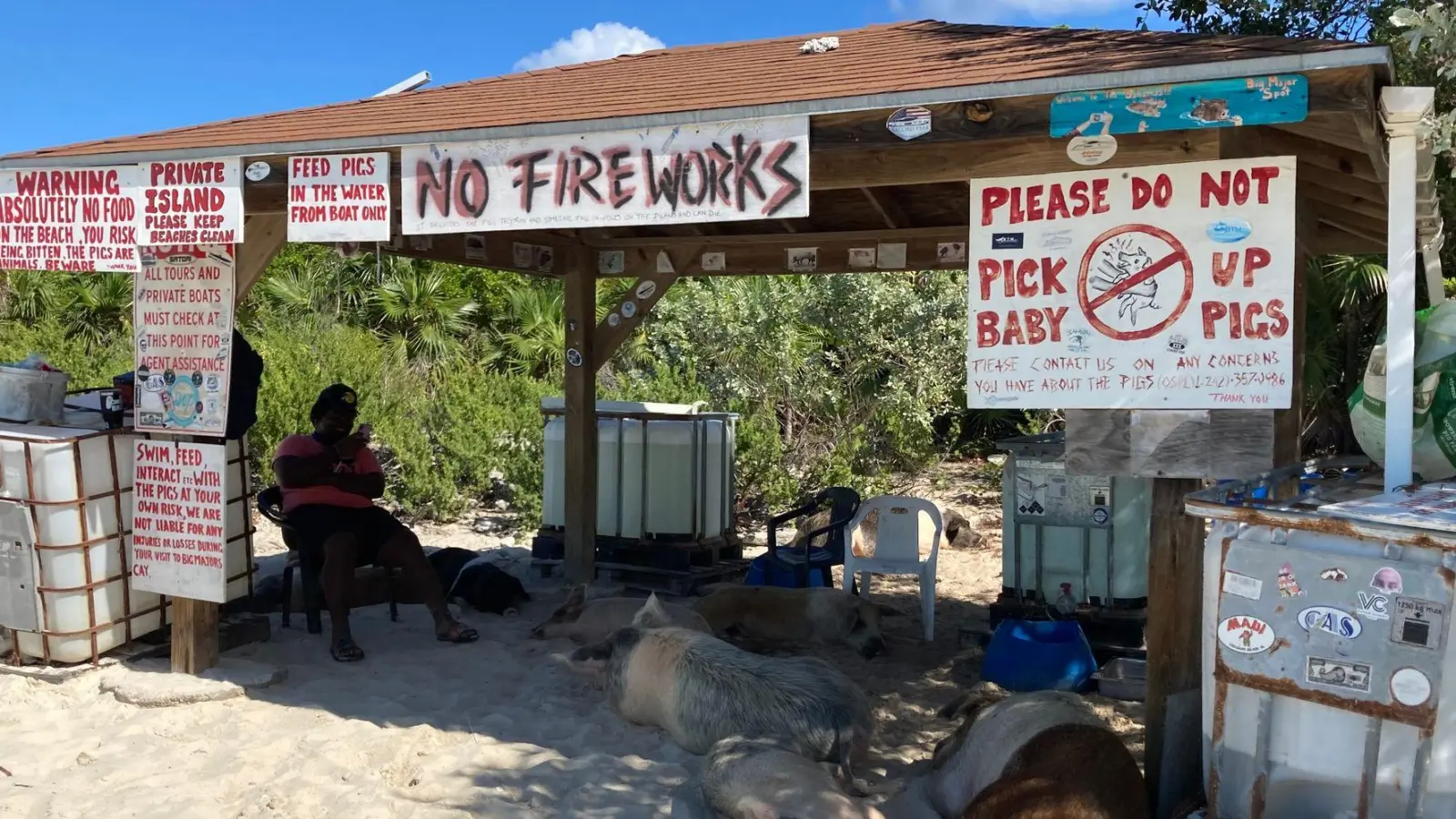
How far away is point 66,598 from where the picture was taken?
17.5ft

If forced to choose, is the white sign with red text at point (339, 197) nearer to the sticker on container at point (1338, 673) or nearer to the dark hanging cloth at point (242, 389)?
the dark hanging cloth at point (242, 389)

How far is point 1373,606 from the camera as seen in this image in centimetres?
281

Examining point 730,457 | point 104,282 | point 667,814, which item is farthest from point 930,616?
point 104,282

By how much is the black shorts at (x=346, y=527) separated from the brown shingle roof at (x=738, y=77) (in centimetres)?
205

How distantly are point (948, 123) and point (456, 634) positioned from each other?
153 inches

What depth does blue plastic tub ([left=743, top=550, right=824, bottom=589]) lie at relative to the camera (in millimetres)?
7141

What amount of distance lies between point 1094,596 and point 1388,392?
271 centimetres

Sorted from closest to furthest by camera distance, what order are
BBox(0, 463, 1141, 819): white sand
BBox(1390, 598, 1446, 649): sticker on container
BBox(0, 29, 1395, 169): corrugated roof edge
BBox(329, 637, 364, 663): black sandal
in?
BBox(1390, 598, 1446, 649): sticker on container < BBox(0, 29, 1395, 169): corrugated roof edge < BBox(0, 463, 1141, 819): white sand < BBox(329, 637, 364, 663): black sandal

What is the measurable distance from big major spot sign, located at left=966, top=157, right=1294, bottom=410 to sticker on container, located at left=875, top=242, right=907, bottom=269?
11.4 ft

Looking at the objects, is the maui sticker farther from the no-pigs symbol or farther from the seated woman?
the seated woman

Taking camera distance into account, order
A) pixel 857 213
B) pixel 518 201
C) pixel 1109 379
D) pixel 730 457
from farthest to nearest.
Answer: pixel 730 457
pixel 857 213
pixel 518 201
pixel 1109 379

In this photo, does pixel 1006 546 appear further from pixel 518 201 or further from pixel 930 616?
pixel 518 201

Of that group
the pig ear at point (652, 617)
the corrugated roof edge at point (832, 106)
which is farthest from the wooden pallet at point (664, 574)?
the corrugated roof edge at point (832, 106)

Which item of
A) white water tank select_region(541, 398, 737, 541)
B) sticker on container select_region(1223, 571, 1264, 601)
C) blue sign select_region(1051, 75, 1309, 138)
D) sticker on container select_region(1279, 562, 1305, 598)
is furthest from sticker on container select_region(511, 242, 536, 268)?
sticker on container select_region(1279, 562, 1305, 598)
